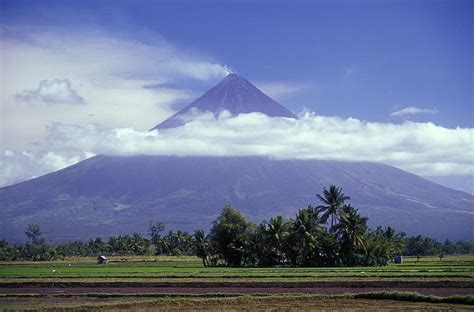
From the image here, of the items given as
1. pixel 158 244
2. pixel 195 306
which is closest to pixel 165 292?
pixel 195 306

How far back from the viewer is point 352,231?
6969 centimetres

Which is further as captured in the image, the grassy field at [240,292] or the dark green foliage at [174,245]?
the dark green foliage at [174,245]

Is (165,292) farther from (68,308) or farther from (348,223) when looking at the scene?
(348,223)

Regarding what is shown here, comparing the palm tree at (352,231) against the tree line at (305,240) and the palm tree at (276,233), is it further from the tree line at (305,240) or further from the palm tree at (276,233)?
the palm tree at (276,233)

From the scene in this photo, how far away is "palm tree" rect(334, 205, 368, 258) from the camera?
68.6 meters

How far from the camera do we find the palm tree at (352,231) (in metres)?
68.6

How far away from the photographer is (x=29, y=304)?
3338 centimetres

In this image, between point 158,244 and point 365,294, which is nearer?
point 365,294

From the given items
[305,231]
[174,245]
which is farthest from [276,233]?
[174,245]

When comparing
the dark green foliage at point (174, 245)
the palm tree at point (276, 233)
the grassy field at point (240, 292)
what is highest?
the palm tree at point (276, 233)

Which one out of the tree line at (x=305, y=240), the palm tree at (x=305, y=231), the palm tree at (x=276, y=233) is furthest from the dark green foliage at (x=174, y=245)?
the palm tree at (x=305, y=231)

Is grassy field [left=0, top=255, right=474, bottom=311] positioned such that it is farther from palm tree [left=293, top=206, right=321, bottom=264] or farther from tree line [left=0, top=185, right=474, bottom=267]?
tree line [left=0, top=185, right=474, bottom=267]

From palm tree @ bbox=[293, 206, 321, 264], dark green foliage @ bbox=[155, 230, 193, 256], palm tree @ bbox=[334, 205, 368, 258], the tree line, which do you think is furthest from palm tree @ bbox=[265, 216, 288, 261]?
dark green foliage @ bbox=[155, 230, 193, 256]

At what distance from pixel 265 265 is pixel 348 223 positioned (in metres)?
10.4
